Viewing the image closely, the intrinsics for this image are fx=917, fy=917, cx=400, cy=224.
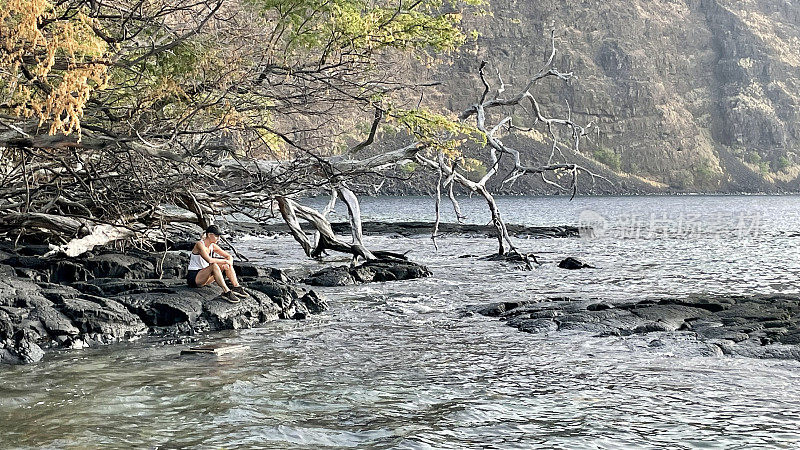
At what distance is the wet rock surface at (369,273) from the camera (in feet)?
81.2

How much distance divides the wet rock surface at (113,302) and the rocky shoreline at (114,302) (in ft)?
0.05

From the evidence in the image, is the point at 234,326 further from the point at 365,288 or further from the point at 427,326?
the point at 365,288

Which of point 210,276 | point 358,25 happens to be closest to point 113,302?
point 210,276

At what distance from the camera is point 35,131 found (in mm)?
14641

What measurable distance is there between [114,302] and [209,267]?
2124 mm

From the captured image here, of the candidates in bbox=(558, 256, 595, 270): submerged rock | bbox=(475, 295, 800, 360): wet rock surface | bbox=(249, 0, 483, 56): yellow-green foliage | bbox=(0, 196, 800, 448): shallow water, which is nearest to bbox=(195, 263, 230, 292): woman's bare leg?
bbox=(0, 196, 800, 448): shallow water

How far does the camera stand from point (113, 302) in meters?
16.1

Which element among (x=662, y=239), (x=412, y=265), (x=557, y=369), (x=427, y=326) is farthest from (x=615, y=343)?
(x=662, y=239)

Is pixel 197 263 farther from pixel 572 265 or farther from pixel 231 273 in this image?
pixel 572 265

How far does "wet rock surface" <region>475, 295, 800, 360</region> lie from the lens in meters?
15.4

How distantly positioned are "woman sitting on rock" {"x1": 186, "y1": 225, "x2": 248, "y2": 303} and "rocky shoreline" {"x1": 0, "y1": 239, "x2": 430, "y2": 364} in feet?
0.66

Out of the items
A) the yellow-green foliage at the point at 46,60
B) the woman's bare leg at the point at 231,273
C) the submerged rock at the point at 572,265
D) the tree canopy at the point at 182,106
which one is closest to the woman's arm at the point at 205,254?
the woman's bare leg at the point at 231,273

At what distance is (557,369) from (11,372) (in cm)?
789

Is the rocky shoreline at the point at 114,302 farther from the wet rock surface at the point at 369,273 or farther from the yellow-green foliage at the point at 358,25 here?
the yellow-green foliage at the point at 358,25
